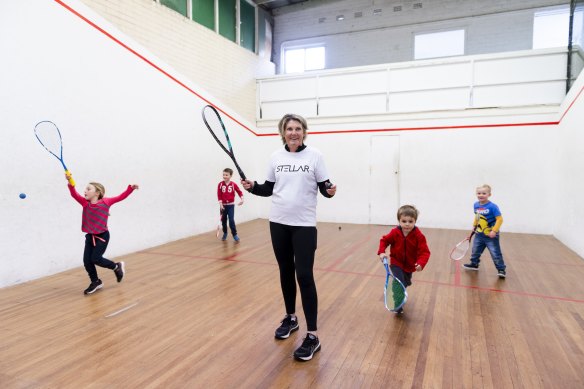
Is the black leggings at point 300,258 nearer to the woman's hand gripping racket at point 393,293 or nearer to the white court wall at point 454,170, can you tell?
the woman's hand gripping racket at point 393,293

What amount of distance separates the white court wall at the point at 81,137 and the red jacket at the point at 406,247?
311 centimetres

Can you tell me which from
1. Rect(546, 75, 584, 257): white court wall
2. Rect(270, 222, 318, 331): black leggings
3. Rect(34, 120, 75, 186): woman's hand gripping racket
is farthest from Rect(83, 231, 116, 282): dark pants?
Rect(546, 75, 584, 257): white court wall

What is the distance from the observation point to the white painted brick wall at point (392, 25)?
7.50 m

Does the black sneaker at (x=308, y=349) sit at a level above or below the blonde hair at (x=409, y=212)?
below

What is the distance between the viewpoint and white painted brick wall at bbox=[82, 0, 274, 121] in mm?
4672

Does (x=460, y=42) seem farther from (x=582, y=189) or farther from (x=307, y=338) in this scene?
(x=307, y=338)

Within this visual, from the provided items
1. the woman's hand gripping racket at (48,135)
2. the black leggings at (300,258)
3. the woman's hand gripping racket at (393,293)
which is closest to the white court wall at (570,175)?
the woman's hand gripping racket at (393,293)

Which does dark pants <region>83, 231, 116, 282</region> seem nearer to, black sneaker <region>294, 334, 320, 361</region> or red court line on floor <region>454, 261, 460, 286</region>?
black sneaker <region>294, 334, 320, 361</region>

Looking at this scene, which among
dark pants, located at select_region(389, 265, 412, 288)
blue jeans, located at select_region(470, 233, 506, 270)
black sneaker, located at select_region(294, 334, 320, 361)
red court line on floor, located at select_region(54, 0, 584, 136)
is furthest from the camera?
red court line on floor, located at select_region(54, 0, 584, 136)

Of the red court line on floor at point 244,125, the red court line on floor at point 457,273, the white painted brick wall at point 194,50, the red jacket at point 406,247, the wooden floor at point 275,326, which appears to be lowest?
the red court line on floor at point 457,273

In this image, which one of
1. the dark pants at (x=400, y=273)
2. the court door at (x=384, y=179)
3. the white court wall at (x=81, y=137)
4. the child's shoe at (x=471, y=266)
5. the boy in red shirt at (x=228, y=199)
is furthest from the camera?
the court door at (x=384, y=179)

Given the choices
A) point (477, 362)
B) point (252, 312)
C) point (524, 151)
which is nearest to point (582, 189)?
point (524, 151)

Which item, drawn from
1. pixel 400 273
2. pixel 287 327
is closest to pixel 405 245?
pixel 400 273

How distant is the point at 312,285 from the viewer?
76.4 inches
